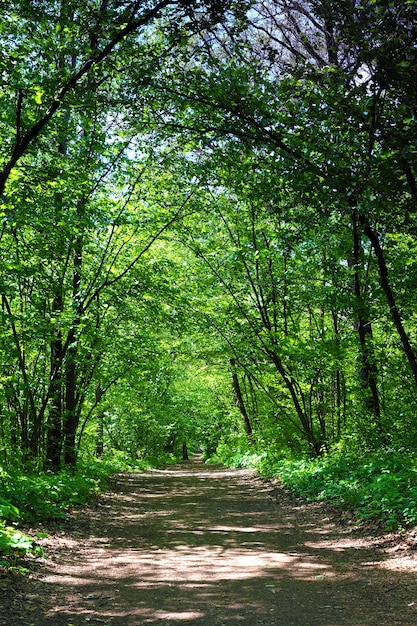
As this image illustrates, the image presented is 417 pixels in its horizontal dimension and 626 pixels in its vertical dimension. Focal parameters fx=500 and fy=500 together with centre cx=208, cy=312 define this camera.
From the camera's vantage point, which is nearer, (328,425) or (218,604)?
(218,604)

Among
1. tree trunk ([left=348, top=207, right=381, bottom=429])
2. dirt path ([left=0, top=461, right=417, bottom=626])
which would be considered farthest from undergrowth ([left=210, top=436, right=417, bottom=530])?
tree trunk ([left=348, top=207, right=381, bottom=429])

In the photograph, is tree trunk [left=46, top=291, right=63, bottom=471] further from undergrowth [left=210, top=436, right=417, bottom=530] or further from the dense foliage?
undergrowth [left=210, top=436, right=417, bottom=530]

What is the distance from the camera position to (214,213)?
13.0 metres

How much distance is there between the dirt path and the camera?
12.7 ft

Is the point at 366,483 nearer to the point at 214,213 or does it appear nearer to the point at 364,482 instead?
the point at 364,482

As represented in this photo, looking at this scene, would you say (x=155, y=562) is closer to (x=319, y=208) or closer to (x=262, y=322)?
(x=319, y=208)

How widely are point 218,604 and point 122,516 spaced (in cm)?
531

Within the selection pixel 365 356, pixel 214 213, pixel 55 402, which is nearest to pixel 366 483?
pixel 365 356

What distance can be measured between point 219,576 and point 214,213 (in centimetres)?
960

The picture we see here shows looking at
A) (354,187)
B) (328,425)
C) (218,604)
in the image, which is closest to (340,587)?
(218,604)

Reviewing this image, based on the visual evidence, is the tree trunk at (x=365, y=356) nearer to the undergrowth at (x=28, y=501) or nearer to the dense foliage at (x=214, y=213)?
the dense foliage at (x=214, y=213)

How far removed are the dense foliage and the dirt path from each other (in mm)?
855

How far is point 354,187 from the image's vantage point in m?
5.65

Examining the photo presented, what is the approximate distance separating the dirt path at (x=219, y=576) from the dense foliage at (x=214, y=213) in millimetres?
855
